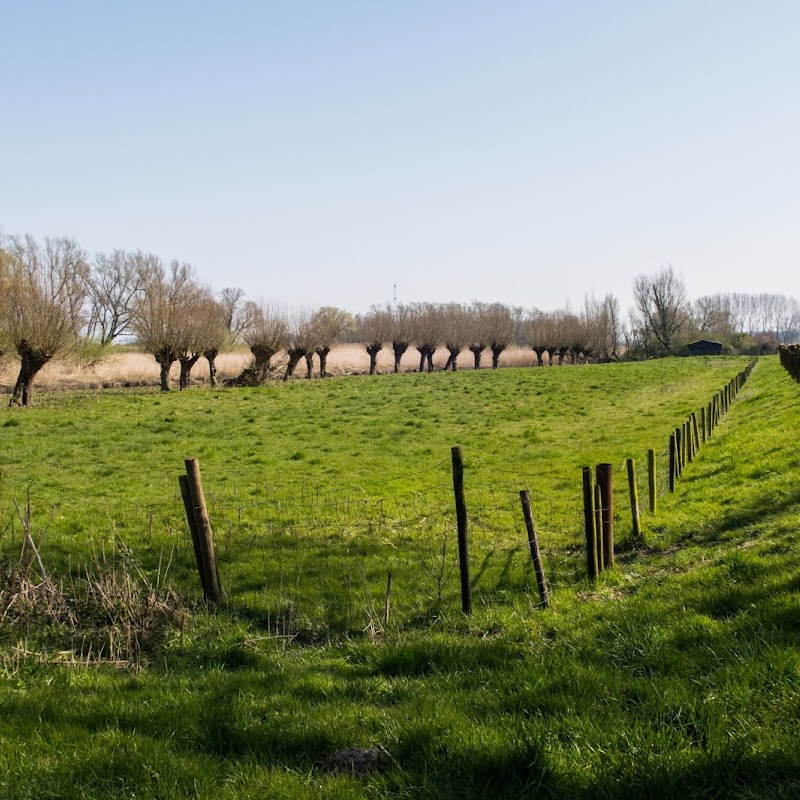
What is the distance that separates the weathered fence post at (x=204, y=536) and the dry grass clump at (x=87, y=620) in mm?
563

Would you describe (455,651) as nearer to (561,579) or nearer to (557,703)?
(557,703)

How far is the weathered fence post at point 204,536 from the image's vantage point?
7961 mm

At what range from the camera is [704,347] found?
10156cm

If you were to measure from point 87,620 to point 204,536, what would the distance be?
1468mm

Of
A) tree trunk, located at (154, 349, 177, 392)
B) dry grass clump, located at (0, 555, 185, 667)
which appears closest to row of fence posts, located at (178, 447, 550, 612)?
dry grass clump, located at (0, 555, 185, 667)

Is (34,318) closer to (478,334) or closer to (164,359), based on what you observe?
(164,359)

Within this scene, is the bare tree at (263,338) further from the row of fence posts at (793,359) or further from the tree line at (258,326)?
the row of fence posts at (793,359)

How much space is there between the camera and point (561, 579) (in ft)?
30.0

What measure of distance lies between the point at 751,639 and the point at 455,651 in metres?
2.40

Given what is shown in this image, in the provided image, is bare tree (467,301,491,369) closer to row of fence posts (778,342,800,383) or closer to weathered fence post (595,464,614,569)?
row of fence posts (778,342,800,383)

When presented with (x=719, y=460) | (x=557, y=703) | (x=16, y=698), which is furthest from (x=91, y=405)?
(x=557, y=703)

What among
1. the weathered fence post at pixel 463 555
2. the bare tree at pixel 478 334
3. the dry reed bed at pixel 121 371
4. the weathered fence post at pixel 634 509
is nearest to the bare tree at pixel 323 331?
the dry reed bed at pixel 121 371

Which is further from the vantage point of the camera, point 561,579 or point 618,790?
point 561,579

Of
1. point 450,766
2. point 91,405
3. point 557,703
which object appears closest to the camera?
point 450,766
